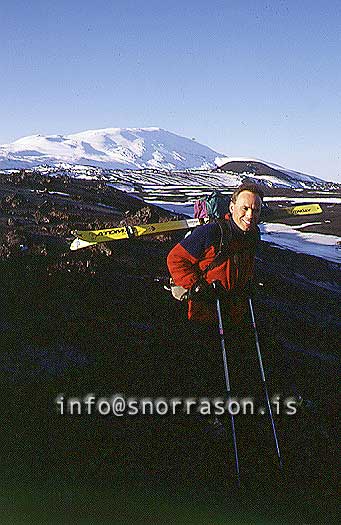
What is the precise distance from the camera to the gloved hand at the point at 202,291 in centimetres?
606

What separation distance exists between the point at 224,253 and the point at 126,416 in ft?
8.78

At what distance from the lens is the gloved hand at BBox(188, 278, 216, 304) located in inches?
239

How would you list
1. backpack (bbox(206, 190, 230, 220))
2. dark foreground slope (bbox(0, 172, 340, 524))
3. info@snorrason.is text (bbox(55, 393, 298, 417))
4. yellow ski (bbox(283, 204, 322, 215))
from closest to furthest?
dark foreground slope (bbox(0, 172, 340, 524)) < info@snorrason.is text (bbox(55, 393, 298, 417)) < backpack (bbox(206, 190, 230, 220)) < yellow ski (bbox(283, 204, 322, 215))

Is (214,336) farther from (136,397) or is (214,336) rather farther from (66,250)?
(66,250)

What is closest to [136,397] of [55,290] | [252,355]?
[252,355]

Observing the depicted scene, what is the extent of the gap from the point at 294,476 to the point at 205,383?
6.47ft

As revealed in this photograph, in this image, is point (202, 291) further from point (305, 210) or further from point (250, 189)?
point (305, 210)

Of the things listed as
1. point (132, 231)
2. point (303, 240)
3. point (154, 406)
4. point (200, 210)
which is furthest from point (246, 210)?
point (303, 240)

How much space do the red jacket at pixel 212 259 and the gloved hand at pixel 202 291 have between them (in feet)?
0.21

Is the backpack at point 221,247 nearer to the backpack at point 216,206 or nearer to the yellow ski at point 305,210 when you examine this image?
the backpack at point 216,206

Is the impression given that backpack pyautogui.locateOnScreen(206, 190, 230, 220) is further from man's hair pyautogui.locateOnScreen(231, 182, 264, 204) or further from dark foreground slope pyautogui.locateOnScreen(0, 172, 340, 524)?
dark foreground slope pyautogui.locateOnScreen(0, 172, 340, 524)

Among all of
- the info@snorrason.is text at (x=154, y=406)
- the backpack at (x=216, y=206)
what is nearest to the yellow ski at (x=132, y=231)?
the backpack at (x=216, y=206)

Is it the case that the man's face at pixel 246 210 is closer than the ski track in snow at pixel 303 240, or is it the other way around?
the man's face at pixel 246 210

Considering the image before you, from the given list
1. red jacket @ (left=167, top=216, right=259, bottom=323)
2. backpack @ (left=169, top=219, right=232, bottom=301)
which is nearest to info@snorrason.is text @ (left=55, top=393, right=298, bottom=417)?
red jacket @ (left=167, top=216, right=259, bottom=323)
